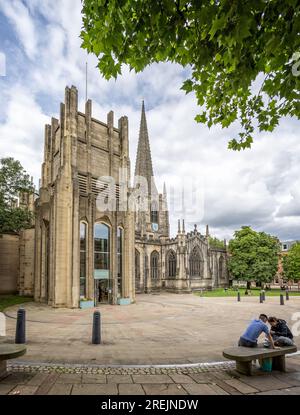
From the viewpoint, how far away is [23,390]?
202 inches

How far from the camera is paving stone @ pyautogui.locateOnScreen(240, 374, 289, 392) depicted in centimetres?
547

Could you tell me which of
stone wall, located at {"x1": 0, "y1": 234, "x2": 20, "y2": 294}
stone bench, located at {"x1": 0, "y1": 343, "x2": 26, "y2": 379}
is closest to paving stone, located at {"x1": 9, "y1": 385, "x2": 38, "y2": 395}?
stone bench, located at {"x1": 0, "y1": 343, "x2": 26, "y2": 379}

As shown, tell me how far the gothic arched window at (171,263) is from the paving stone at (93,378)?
4266 centimetres

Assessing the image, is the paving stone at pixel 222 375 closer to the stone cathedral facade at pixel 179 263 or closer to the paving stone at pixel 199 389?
the paving stone at pixel 199 389

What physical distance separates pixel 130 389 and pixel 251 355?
2559 mm

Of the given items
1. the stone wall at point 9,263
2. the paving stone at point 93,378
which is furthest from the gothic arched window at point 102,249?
the paving stone at point 93,378

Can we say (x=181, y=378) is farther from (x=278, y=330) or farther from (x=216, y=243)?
(x=216, y=243)

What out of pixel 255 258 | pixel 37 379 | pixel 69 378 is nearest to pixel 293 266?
pixel 255 258

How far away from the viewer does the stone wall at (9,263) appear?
30953 mm

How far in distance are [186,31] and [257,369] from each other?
22.9 feet

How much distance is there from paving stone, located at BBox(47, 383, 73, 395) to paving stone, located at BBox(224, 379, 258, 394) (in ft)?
10.0

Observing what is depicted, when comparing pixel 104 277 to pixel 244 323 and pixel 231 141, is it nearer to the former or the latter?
pixel 244 323

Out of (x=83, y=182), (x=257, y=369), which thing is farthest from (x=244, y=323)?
(x=83, y=182)

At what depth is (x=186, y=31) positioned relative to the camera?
177 inches
